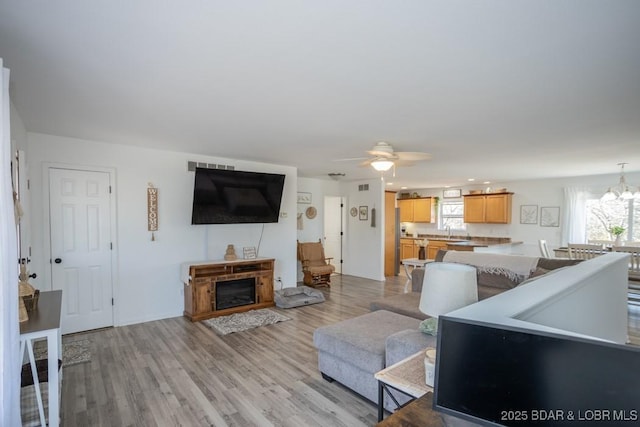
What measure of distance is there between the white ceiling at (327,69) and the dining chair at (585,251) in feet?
7.35

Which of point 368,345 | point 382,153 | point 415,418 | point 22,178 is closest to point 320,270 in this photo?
point 382,153

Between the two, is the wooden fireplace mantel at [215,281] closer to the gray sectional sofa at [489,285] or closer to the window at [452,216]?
the gray sectional sofa at [489,285]

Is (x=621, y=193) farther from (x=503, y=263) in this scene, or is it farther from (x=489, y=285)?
(x=489, y=285)

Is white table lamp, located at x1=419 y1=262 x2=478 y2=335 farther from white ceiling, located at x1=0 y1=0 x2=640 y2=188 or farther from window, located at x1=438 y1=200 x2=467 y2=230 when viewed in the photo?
window, located at x1=438 y1=200 x2=467 y2=230

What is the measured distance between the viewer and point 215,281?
4.80 metres

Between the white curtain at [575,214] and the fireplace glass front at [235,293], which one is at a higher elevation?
the white curtain at [575,214]

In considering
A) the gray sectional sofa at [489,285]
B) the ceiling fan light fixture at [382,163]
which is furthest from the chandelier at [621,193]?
the ceiling fan light fixture at [382,163]

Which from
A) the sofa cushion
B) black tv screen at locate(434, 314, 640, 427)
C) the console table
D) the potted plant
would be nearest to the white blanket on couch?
the sofa cushion

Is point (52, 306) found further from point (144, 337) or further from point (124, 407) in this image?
point (144, 337)

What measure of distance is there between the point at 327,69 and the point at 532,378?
1928mm

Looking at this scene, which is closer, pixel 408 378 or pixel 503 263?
pixel 408 378

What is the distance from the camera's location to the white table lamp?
1604 mm

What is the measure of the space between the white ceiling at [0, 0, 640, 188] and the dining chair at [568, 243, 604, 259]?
2241 millimetres

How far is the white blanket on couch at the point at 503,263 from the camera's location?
3.98 meters
